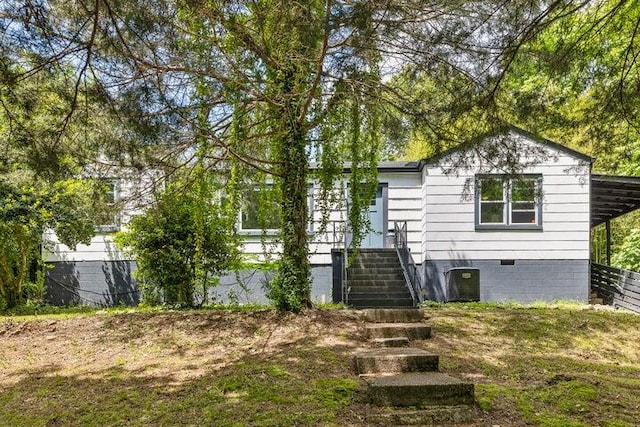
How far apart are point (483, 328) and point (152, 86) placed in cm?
558

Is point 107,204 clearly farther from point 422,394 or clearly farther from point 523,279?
point 523,279

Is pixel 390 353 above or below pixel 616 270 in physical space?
below

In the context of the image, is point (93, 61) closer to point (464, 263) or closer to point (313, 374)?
point (313, 374)

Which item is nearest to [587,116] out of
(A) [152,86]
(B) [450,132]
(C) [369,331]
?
(B) [450,132]

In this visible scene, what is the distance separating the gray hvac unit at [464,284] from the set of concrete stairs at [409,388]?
5.28 m

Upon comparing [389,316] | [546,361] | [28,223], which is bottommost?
[546,361]

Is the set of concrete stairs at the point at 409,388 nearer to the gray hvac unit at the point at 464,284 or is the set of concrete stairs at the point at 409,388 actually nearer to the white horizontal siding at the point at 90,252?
the gray hvac unit at the point at 464,284

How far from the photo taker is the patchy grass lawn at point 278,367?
4211 mm

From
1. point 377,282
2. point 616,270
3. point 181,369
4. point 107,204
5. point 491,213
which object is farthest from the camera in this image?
point 491,213

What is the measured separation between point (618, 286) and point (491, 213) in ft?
10.3

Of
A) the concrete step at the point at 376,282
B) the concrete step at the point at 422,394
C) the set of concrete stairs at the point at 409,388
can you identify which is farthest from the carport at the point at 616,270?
the concrete step at the point at 422,394

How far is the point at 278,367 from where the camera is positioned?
5.19m

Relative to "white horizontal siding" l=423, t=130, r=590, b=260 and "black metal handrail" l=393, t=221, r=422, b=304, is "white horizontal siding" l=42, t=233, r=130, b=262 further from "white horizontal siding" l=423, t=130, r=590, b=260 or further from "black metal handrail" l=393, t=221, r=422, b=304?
"white horizontal siding" l=423, t=130, r=590, b=260

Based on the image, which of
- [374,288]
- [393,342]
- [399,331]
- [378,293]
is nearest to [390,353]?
[393,342]
